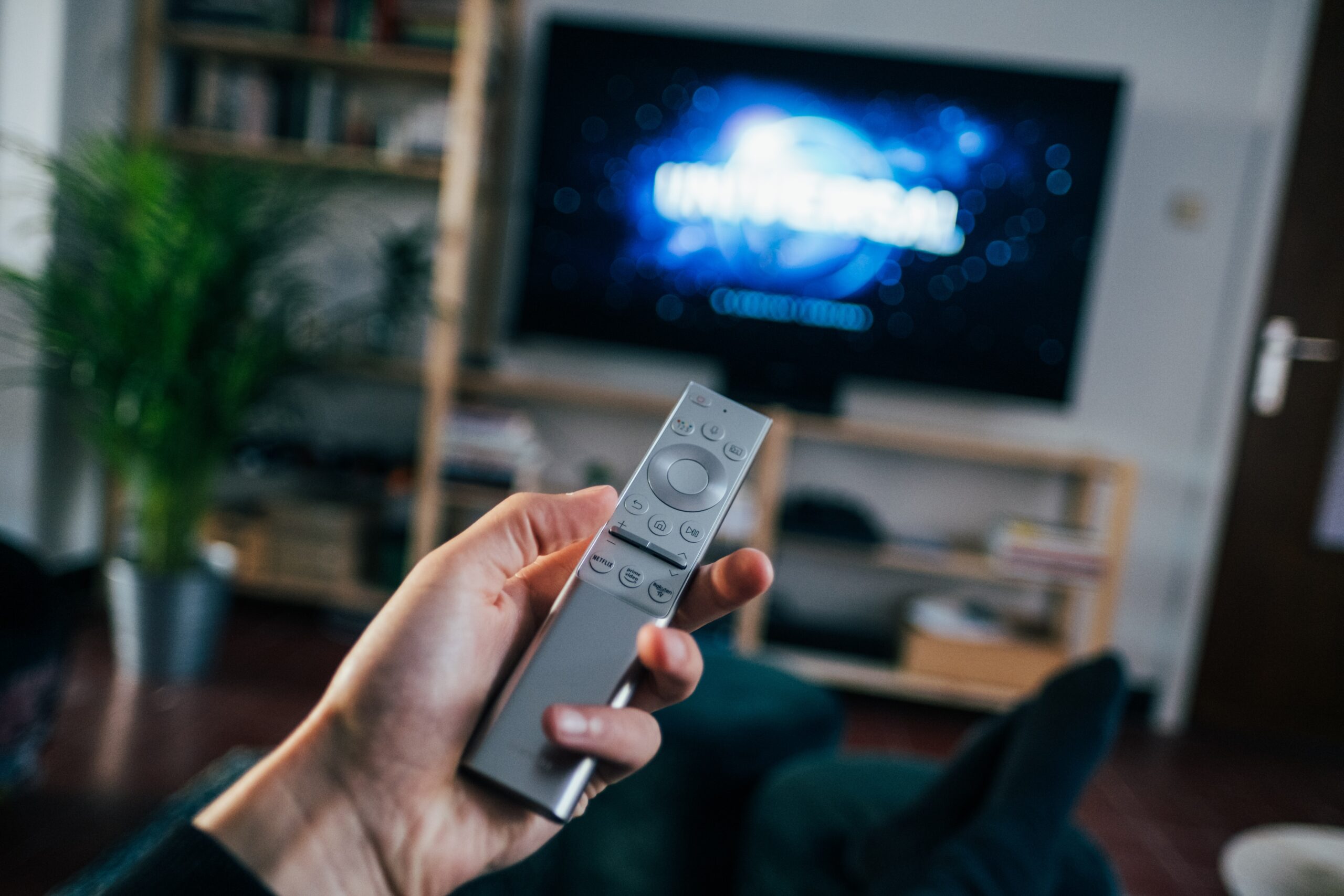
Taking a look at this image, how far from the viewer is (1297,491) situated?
8.14 feet

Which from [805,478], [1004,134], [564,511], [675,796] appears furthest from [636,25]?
[564,511]

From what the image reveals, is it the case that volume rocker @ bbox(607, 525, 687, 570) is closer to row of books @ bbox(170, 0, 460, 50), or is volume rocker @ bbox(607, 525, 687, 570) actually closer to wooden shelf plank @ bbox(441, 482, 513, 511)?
wooden shelf plank @ bbox(441, 482, 513, 511)

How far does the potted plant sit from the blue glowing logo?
0.99 metres

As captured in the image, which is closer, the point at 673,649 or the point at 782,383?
the point at 673,649

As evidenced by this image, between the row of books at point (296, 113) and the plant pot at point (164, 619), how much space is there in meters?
1.22

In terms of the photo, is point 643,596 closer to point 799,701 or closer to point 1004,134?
point 799,701

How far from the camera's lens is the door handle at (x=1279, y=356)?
95.7 inches

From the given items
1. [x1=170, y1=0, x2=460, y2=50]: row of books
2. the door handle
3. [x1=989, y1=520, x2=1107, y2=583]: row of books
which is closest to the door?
the door handle

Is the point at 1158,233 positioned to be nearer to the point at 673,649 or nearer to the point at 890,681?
the point at 890,681

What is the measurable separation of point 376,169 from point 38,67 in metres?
0.83

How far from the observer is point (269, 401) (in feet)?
6.89

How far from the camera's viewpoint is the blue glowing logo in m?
2.33

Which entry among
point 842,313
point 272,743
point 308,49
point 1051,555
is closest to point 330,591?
point 272,743

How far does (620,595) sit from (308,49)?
8.20 feet
